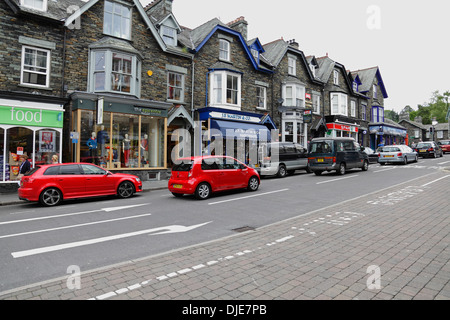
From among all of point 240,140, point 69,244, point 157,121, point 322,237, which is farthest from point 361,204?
point 240,140

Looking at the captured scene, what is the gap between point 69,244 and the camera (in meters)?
5.66

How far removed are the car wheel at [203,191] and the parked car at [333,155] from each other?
837 cm

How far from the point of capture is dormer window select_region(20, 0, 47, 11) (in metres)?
14.3

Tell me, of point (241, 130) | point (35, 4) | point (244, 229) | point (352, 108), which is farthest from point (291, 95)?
point (244, 229)

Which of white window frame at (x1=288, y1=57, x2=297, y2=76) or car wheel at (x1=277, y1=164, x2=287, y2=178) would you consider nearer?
car wheel at (x1=277, y1=164, x2=287, y2=178)

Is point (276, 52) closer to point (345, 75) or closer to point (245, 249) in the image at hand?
point (345, 75)

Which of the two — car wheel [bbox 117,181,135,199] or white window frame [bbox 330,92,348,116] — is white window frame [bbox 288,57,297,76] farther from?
car wheel [bbox 117,181,135,199]

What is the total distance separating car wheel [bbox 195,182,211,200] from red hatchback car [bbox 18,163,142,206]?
9.76ft

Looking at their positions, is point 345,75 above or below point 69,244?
above

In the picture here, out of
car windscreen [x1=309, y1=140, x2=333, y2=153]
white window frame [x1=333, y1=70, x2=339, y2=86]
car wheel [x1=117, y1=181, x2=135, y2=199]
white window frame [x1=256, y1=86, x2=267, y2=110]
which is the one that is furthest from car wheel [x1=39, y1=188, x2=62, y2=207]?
white window frame [x1=333, y1=70, x2=339, y2=86]

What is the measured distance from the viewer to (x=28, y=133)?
13.6 metres

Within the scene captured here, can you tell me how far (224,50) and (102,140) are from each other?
11400 millimetres
